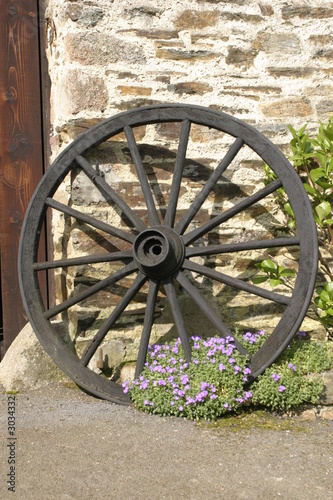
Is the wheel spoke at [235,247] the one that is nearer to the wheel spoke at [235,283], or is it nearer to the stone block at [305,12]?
the wheel spoke at [235,283]

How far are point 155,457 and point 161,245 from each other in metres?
1.03

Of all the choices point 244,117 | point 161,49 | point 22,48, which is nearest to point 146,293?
point 244,117

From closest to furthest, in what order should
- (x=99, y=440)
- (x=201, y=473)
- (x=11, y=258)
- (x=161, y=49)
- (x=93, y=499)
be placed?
(x=93, y=499) → (x=201, y=473) → (x=99, y=440) → (x=161, y=49) → (x=11, y=258)

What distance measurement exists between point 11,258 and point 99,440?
148 cm

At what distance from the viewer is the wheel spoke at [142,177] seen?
9.98 feet

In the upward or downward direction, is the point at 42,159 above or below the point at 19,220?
above

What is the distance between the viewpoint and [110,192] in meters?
3.10

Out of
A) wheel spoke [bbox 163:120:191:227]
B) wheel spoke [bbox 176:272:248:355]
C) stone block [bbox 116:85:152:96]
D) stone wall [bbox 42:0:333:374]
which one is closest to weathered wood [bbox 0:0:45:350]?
stone wall [bbox 42:0:333:374]

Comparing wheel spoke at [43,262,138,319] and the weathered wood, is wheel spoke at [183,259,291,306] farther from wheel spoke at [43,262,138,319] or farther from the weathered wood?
the weathered wood

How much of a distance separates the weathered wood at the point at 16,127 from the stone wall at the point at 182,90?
119mm

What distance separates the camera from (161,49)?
10.9 ft

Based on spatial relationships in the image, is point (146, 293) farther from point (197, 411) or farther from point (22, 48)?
point (22, 48)

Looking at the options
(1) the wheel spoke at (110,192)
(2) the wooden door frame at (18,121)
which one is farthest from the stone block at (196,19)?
(1) the wheel spoke at (110,192)

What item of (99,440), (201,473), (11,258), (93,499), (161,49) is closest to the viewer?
(93,499)
